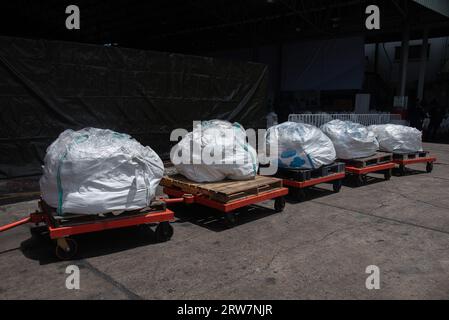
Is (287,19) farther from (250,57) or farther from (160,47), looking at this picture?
(160,47)

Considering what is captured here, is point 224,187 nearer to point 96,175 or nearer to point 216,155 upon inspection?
point 216,155

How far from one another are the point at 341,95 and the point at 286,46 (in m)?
6.63

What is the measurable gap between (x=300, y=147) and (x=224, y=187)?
1.96 metres

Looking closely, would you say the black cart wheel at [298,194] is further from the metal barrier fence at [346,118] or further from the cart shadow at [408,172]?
the metal barrier fence at [346,118]

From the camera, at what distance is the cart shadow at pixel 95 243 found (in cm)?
404

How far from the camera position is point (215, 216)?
18.0 ft

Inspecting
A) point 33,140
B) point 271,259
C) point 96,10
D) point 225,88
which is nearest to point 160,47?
point 96,10

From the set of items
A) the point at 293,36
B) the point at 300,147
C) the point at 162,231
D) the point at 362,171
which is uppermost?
the point at 293,36

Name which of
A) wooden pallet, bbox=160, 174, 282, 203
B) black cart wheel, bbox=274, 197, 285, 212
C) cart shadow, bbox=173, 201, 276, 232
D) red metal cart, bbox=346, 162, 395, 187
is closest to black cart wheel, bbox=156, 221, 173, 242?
cart shadow, bbox=173, 201, 276, 232

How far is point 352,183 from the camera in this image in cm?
786

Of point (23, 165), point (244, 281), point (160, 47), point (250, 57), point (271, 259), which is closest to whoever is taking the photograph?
point (244, 281)

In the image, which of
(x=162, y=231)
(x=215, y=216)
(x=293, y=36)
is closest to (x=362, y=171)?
(x=215, y=216)

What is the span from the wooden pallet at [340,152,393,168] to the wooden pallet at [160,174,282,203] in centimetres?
256

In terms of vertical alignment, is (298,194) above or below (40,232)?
above
